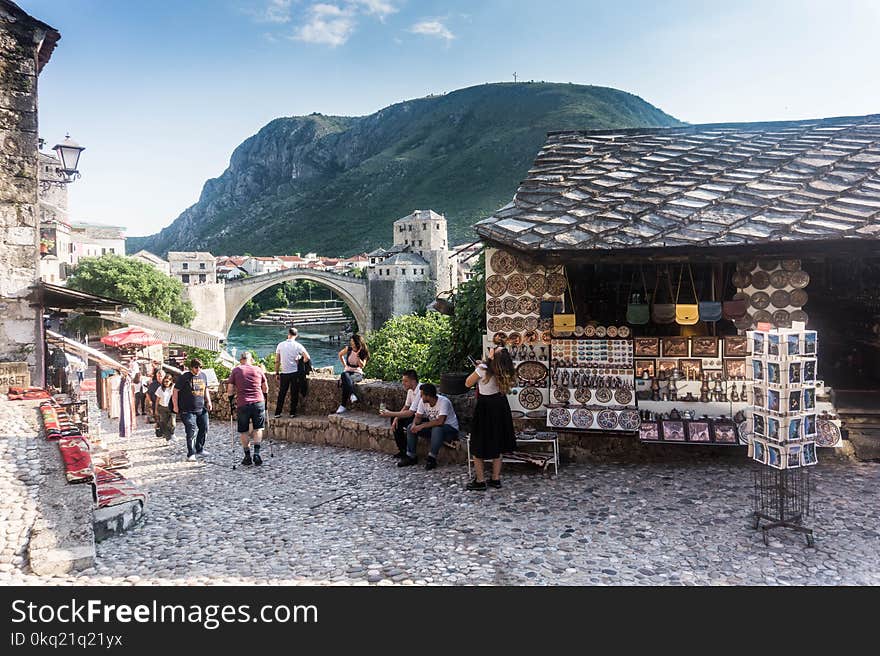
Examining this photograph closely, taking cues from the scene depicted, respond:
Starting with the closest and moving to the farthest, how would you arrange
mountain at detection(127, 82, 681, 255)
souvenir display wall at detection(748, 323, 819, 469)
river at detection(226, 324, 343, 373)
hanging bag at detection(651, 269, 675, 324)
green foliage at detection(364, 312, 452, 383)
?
souvenir display wall at detection(748, 323, 819, 469), hanging bag at detection(651, 269, 675, 324), green foliage at detection(364, 312, 452, 383), river at detection(226, 324, 343, 373), mountain at detection(127, 82, 681, 255)

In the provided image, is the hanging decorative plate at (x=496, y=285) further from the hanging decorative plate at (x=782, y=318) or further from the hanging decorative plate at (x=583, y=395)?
the hanging decorative plate at (x=782, y=318)

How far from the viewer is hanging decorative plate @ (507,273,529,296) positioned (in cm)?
706

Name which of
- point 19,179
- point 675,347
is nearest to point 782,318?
point 675,347

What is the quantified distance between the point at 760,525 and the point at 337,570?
3.28 m

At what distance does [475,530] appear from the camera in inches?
200

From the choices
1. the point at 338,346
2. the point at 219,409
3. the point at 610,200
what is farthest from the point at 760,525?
the point at 338,346

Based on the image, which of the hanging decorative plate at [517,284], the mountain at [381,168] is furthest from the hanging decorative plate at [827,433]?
the mountain at [381,168]

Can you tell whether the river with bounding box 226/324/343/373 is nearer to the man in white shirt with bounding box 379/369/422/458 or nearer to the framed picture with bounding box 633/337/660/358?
the man in white shirt with bounding box 379/369/422/458

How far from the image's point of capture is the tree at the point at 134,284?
136 ft

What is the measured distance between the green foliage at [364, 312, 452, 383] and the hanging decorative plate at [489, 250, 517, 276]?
10.0ft

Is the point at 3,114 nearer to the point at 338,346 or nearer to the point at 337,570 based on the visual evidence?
the point at 337,570

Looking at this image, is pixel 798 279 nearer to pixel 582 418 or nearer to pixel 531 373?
pixel 582 418

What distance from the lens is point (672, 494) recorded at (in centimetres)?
575

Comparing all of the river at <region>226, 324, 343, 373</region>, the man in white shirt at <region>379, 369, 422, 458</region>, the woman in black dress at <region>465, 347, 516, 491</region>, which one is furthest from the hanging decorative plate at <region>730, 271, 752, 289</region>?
the river at <region>226, 324, 343, 373</region>
